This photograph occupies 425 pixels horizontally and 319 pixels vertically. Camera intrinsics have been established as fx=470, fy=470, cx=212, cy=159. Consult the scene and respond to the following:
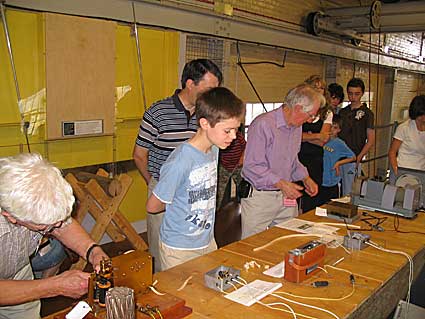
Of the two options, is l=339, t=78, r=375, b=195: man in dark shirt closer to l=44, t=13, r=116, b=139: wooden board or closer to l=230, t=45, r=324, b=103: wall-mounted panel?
l=230, t=45, r=324, b=103: wall-mounted panel

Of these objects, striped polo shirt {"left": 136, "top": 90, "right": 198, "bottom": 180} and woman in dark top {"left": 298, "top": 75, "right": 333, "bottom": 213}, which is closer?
striped polo shirt {"left": 136, "top": 90, "right": 198, "bottom": 180}

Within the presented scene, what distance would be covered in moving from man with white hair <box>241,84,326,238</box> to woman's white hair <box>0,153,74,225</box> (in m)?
1.65

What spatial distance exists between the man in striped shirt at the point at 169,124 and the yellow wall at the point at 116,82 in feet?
3.76

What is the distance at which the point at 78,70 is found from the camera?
12.3 ft

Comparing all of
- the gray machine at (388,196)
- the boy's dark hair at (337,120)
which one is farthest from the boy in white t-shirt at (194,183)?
the boy's dark hair at (337,120)

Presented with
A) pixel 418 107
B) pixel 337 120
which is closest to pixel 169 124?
pixel 418 107

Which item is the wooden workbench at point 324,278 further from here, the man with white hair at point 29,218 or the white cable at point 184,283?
the man with white hair at point 29,218

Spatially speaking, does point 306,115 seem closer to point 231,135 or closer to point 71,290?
point 231,135

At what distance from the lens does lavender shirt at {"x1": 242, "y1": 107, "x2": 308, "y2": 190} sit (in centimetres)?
302

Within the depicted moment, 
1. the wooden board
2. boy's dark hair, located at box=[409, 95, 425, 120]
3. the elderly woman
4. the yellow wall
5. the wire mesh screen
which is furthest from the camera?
the wire mesh screen

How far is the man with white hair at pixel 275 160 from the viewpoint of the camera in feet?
9.72

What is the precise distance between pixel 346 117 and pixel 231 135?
3.42 meters

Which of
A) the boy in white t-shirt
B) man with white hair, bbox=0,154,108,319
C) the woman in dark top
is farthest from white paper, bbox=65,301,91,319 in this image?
the woman in dark top

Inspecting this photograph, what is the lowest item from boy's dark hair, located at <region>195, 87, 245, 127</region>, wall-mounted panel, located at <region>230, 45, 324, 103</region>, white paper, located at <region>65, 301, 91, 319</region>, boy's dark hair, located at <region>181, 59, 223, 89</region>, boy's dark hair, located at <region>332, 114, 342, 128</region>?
white paper, located at <region>65, 301, 91, 319</region>
